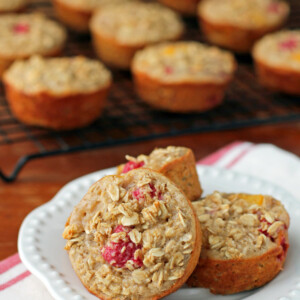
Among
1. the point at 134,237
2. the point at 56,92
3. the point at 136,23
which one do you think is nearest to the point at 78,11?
the point at 136,23

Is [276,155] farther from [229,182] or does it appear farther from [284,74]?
[284,74]

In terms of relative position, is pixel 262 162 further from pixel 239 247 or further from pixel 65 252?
pixel 65 252

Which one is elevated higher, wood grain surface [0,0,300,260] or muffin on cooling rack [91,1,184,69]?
muffin on cooling rack [91,1,184,69]

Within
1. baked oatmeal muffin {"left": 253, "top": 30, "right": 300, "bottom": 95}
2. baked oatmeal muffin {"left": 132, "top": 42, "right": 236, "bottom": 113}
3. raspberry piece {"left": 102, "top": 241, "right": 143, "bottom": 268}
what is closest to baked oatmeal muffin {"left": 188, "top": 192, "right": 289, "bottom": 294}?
raspberry piece {"left": 102, "top": 241, "right": 143, "bottom": 268}

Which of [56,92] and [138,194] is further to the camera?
[56,92]

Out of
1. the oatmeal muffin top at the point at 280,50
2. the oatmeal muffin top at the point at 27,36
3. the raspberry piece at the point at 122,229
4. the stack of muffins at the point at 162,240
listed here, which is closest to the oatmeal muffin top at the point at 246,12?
the oatmeal muffin top at the point at 280,50

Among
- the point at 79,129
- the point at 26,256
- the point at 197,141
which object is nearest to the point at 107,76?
the point at 79,129

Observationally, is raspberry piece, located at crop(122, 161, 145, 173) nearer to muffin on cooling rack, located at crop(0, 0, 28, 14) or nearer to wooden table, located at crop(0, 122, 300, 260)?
wooden table, located at crop(0, 122, 300, 260)
